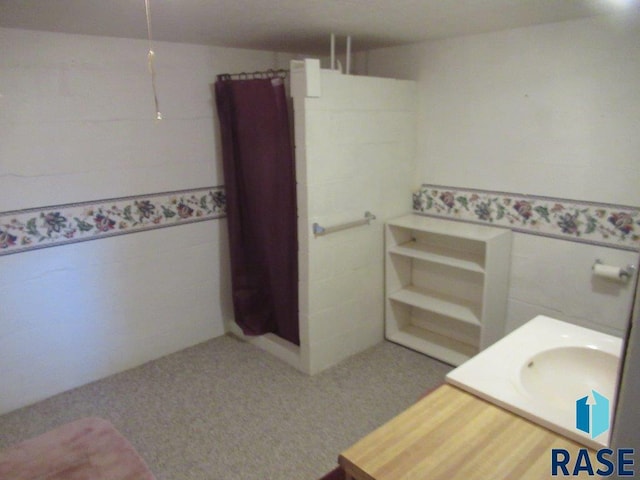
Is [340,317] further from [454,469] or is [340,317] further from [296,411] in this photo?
[454,469]

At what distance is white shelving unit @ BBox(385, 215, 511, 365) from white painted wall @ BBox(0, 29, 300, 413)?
126 cm

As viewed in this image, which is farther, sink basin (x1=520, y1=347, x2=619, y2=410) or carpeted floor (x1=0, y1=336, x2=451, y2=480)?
carpeted floor (x1=0, y1=336, x2=451, y2=480)

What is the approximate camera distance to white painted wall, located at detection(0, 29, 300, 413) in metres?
2.24

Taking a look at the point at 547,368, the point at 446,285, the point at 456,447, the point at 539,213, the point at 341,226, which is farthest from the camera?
the point at 446,285

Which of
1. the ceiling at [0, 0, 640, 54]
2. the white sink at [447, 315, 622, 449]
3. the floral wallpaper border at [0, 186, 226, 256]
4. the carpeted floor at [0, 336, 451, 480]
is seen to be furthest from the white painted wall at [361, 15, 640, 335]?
the floral wallpaper border at [0, 186, 226, 256]

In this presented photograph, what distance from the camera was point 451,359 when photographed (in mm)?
2732

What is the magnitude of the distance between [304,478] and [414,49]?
99.2 inches

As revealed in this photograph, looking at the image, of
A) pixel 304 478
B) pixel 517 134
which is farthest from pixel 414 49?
pixel 304 478

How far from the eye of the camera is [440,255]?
2779 millimetres

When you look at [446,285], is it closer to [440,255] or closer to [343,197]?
[440,255]

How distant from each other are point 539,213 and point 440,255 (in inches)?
24.0

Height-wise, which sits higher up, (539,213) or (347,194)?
(347,194)

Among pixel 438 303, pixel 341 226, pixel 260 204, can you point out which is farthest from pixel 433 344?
pixel 260 204

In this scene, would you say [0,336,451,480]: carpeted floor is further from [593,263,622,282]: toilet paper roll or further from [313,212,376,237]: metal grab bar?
[593,263,622,282]: toilet paper roll
